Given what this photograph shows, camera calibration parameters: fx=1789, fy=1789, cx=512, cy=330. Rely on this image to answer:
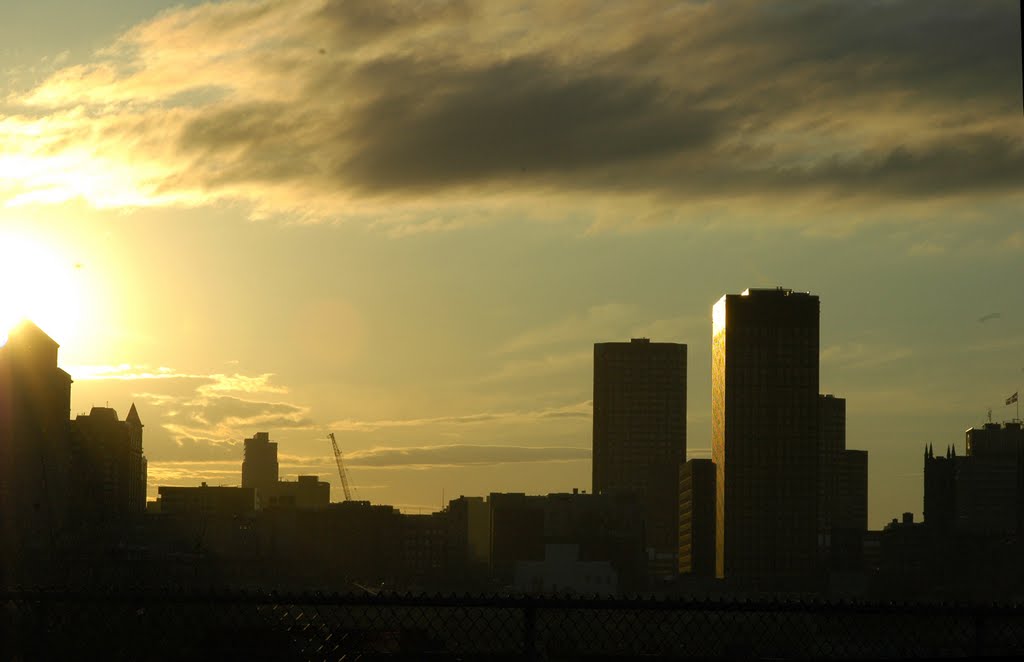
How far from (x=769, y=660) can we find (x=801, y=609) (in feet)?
2.64

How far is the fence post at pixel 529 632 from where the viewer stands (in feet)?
77.4

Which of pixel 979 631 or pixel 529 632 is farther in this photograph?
pixel 979 631

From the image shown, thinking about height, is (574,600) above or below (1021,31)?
below

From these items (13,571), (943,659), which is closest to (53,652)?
(943,659)

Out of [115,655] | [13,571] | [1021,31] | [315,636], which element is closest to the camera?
[1021,31]

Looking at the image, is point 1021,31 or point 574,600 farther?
point 574,600

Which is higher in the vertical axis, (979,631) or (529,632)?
(979,631)

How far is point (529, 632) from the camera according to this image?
937 inches

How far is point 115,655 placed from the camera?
104 feet

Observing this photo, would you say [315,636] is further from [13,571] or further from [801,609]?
[13,571]

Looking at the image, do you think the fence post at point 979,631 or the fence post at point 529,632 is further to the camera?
the fence post at point 979,631

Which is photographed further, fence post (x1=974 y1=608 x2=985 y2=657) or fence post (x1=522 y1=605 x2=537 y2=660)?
fence post (x1=974 y1=608 x2=985 y2=657)

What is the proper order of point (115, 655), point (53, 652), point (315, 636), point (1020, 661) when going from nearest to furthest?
point (1020, 661) → point (315, 636) → point (53, 652) → point (115, 655)

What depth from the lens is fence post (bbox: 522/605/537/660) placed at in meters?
23.6
